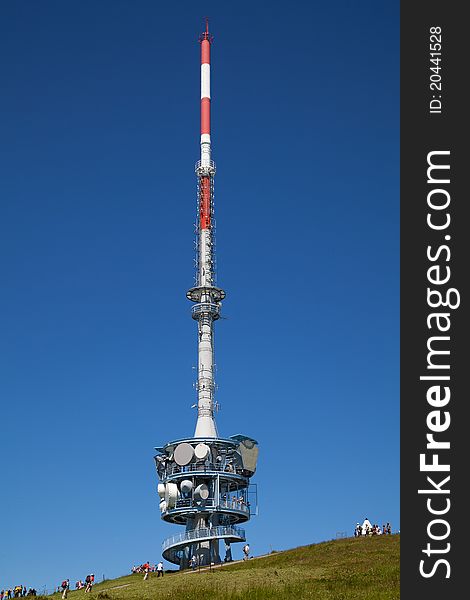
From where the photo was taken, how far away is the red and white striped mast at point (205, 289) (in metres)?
89.9

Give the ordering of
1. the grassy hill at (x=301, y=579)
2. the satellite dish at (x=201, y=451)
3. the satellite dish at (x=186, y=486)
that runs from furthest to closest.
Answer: the satellite dish at (x=186, y=486) < the satellite dish at (x=201, y=451) < the grassy hill at (x=301, y=579)

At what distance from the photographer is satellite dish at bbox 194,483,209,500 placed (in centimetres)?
8412

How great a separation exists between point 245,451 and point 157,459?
7861 millimetres

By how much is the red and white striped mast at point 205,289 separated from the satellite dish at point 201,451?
2.88 meters

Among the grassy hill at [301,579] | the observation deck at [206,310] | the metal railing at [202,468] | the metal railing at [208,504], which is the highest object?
the observation deck at [206,310]

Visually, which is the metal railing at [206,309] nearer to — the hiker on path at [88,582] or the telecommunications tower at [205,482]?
the telecommunications tower at [205,482]

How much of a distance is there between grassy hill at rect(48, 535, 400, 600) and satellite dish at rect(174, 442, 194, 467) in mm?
12345

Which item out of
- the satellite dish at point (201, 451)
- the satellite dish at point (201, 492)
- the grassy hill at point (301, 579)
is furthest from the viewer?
the satellite dish at point (201, 451)

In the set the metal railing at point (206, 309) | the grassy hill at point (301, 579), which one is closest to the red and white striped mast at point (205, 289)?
the metal railing at point (206, 309)

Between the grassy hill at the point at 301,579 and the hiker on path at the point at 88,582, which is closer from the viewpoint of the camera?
the grassy hill at the point at 301,579

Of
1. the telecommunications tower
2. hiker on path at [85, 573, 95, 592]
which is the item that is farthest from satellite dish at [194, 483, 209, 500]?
hiker on path at [85, 573, 95, 592]

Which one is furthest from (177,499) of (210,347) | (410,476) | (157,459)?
(410,476)

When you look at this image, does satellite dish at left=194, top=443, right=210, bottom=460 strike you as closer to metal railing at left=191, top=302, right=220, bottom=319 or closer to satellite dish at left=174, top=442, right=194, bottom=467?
satellite dish at left=174, top=442, right=194, bottom=467

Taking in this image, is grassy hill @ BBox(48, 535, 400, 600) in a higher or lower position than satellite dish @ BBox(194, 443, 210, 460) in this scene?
lower
